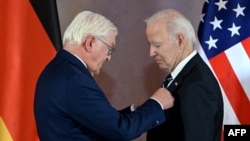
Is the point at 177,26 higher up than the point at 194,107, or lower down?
higher up

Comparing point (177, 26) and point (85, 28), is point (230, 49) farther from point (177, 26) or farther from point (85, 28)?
point (85, 28)

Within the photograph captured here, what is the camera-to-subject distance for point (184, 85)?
5.73 feet

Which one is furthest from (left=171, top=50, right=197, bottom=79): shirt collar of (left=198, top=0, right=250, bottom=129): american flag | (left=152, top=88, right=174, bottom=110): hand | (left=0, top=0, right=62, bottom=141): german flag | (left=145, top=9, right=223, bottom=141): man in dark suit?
(left=0, top=0, right=62, bottom=141): german flag

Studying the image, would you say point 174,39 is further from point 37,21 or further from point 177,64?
point 37,21

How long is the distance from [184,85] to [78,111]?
405 millimetres

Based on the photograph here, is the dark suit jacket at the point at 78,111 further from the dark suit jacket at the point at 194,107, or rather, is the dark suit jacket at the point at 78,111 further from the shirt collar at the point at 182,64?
the shirt collar at the point at 182,64

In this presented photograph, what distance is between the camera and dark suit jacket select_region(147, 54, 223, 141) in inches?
66.7

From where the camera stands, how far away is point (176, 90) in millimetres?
1770

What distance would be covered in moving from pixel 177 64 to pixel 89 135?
429mm

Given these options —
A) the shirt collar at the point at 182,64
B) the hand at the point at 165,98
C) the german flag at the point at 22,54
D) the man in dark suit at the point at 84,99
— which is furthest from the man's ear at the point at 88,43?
the german flag at the point at 22,54

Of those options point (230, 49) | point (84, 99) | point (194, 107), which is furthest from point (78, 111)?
point (230, 49)

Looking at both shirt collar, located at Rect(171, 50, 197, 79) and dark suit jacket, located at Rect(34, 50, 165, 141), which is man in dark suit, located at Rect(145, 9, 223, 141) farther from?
dark suit jacket, located at Rect(34, 50, 165, 141)

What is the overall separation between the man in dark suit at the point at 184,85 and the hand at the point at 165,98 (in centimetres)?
6

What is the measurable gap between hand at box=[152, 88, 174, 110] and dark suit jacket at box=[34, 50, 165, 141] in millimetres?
29
